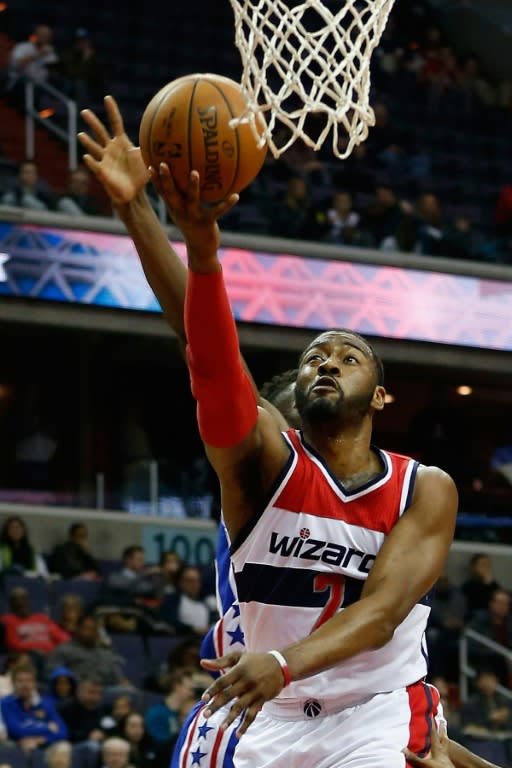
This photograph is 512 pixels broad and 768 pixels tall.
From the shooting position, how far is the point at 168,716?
10.9 m

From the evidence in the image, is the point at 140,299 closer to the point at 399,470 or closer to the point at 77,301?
the point at 77,301

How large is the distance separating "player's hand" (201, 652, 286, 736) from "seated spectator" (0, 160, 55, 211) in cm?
1171

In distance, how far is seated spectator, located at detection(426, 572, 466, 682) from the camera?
1350 centimetres

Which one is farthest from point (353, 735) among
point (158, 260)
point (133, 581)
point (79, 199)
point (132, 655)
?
point (79, 199)

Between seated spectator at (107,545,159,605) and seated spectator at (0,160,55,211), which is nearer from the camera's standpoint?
seated spectator at (107,545,159,605)

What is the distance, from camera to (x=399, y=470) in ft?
15.5

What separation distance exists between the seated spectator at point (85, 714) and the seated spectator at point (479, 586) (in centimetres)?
464

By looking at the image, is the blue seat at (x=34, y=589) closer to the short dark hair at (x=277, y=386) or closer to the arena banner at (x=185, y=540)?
the arena banner at (x=185, y=540)

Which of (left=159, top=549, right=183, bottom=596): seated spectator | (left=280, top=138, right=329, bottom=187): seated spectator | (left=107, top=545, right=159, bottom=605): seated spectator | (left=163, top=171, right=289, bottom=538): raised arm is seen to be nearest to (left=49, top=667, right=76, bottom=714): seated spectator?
(left=107, top=545, right=159, bottom=605): seated spectator

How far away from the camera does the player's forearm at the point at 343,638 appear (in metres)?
4.13

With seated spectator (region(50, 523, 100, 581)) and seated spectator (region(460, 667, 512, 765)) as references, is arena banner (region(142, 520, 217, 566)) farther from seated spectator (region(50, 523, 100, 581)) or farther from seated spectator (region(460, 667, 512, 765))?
seated spectator (region(460, 667, 512, 765))

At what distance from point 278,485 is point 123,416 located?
1330 cm

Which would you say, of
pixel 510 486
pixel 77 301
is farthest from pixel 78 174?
pixel 510 486

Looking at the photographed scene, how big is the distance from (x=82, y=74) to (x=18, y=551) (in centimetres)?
586
